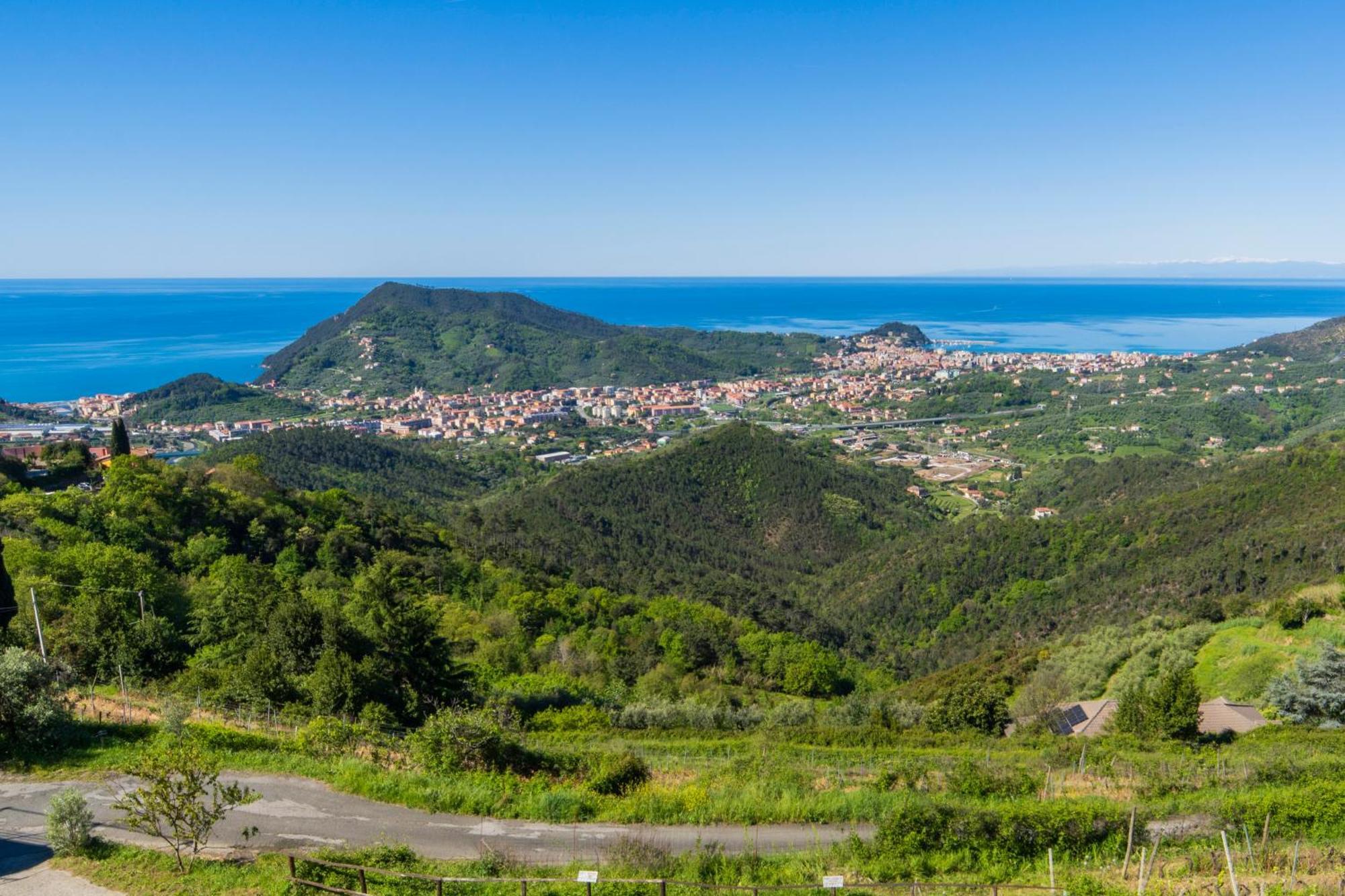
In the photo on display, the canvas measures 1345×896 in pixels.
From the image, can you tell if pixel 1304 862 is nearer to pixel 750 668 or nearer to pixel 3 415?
pixel 750 668

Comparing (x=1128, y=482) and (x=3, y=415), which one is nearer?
(x=1128, y=482)

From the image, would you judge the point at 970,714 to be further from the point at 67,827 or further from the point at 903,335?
the point at 903,335

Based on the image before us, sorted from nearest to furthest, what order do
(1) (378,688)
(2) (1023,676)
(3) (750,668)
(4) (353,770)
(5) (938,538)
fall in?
(4) (353,770) → (1) (378,688) → (2) (1023,676) → (3) (750,668) → (5) (938,538)

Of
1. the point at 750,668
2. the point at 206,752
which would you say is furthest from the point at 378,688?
the point at 750,668

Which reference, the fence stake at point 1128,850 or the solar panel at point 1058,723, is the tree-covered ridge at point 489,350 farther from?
the fence stake at point 1128,850

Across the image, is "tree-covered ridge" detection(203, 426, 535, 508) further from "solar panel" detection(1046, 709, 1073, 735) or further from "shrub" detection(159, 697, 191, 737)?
"solar panel" detection(1046, 709, 1073, 735)

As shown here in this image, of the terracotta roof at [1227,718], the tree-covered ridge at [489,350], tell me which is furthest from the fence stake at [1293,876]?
the tree-covered ridge at [489,350]
